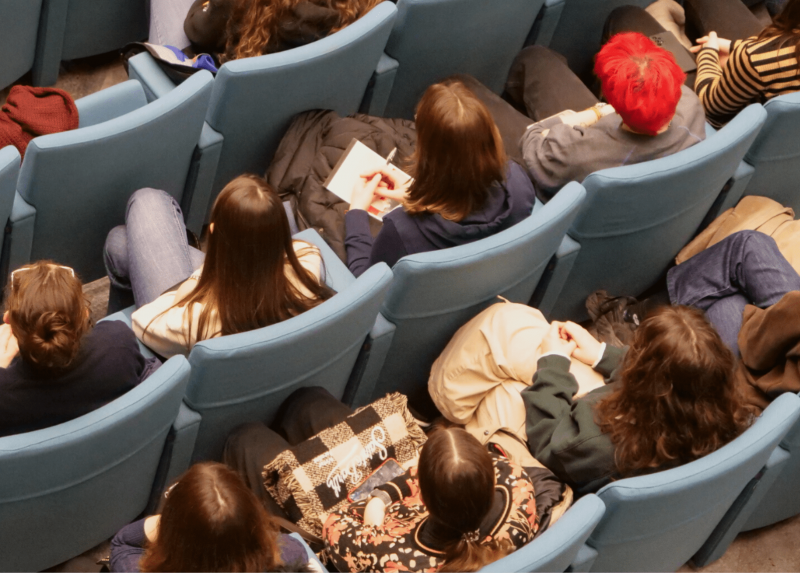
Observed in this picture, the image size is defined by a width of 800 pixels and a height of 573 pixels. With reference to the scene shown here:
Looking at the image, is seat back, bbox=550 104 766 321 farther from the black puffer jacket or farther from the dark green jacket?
the black puffer jacket

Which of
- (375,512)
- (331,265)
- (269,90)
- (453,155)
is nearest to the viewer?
(375,512)

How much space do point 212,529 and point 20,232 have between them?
116 cm

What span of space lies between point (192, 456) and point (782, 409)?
4.28ft

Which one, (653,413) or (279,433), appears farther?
(279,433)

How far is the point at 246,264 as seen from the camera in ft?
6.66

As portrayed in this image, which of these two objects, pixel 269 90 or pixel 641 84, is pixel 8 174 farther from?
pixel 641 84

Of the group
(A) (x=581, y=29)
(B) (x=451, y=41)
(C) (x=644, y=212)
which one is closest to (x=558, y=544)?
(C) (x=644, y=212)

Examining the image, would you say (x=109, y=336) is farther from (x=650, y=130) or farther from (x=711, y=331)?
(x=650, y=130)

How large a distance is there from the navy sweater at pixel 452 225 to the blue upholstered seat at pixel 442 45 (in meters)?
0.64

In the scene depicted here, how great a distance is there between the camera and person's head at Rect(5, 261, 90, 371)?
5.86 feet

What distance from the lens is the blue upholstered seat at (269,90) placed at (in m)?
2.53

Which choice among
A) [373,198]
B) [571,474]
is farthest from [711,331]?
[373,198]

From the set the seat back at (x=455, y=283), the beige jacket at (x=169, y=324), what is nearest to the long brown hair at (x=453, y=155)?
the seat back at (x=455, y=283)

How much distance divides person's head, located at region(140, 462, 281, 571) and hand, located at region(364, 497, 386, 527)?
0.32 meters
